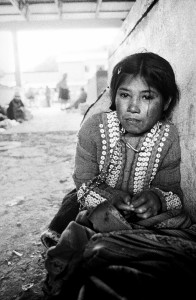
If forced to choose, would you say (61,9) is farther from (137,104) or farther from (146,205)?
(146,205)

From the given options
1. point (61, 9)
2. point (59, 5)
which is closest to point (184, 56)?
point (59, 5)

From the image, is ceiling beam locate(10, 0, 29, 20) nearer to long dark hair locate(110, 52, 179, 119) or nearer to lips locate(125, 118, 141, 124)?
long dark hair locate(110, 52, 179, 119)

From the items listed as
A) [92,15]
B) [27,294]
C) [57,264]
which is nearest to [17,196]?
[27,294]

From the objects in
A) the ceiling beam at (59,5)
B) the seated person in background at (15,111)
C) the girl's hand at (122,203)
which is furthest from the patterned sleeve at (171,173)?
the seated person in background at (15,111)

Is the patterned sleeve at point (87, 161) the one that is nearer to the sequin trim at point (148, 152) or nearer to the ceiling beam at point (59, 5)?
the sequin trim at point (148, 152)

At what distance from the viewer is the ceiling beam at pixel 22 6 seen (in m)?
4.71

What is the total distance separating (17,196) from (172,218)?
2029 millimetres

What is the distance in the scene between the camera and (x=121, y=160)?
1631mm

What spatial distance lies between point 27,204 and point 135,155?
61.8 inches

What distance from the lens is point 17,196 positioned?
2.93 m

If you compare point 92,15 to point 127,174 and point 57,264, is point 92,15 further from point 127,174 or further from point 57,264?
point 57,264

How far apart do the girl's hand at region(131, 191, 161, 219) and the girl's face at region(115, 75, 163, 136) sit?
15.7 inches

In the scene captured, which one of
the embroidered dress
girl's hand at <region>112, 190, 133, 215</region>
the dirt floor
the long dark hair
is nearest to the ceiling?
the dirt floor

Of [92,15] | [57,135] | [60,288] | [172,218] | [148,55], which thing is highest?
[92,15]
